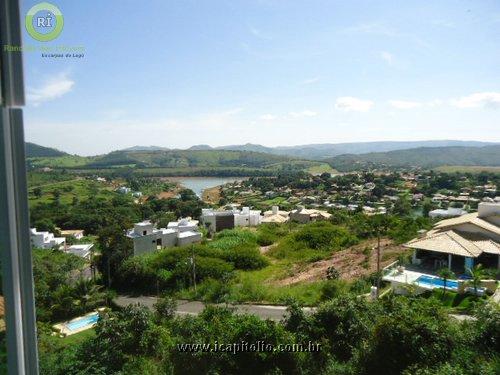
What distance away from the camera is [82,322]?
6.98 meters

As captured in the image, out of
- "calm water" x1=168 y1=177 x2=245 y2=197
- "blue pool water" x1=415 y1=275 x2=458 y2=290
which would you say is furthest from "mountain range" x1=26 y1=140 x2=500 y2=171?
"blue pool water" x1=415 y1=275 x2=458 y2=290

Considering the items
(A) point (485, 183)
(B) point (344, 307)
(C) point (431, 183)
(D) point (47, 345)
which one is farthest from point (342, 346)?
(A) point (485, 183)

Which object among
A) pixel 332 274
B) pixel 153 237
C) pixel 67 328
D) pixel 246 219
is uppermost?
pixel 332 274

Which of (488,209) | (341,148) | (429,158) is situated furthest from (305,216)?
(341,148)

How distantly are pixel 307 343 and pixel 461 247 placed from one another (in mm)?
5810

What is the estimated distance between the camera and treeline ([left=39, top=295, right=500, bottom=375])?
111 inches

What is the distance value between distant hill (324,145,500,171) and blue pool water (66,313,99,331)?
56657mm

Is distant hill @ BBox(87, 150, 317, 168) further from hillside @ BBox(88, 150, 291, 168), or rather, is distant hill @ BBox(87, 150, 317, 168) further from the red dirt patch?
the red dirt patch

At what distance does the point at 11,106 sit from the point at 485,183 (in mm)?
36800

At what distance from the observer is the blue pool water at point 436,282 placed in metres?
6.88

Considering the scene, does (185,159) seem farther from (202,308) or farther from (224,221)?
(202,308)

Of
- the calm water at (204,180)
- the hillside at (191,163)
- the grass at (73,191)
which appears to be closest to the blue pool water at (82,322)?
the grass at (73,191)

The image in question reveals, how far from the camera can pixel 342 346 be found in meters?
3.59

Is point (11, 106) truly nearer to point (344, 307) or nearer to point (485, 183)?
point (344, 307)
